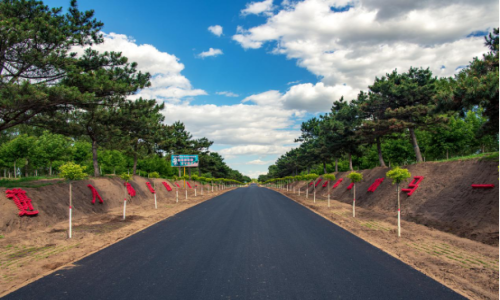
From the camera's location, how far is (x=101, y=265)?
7055 mm

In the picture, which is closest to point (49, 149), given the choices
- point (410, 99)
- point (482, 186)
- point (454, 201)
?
point (410, 99)

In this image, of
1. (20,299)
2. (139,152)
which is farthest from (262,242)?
(139,152)

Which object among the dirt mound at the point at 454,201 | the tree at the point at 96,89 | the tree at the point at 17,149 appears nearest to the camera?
the dirt mound at the point at 454,201

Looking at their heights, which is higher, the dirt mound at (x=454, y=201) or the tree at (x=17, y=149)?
the tree at (x=17, y=149)

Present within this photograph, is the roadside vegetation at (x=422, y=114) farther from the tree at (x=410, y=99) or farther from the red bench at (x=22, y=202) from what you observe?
the red bench at (x=22, y=202)

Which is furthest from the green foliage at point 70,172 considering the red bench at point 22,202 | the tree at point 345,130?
the tree at point 345,130

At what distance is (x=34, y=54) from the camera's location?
519 inches

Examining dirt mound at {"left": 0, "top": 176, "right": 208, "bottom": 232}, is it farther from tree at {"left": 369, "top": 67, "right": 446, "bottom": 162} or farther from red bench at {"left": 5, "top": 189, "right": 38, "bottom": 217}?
tree at {"left": 369, "top": 67, "right": 446, "bottom": 162}

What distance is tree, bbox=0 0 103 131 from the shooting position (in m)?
11.9

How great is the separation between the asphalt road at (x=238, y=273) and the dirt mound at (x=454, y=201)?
4581 mm

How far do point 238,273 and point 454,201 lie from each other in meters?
12.0

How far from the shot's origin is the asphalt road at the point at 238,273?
17.2ft

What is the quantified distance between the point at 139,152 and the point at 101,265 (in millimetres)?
34430

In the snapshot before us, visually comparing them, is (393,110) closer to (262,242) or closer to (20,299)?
(262,242)
